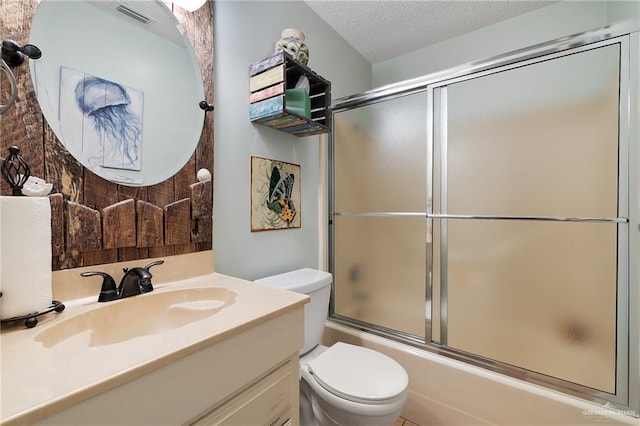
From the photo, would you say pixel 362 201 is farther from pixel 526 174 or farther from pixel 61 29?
pixel 61 29

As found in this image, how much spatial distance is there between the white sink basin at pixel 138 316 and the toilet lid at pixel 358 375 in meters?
0.60

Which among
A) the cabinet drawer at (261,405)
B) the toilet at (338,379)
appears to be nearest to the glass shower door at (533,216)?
the toilet at (338,379)

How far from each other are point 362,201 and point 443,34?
59.7 inches

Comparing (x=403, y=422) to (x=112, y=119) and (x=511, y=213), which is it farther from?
(x=112, y=119)

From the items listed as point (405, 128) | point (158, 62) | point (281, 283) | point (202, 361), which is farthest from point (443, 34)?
point (202, 361)

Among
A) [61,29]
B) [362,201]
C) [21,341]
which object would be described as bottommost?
[21,341]

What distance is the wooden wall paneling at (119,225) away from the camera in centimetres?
87

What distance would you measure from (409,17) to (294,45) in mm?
1060

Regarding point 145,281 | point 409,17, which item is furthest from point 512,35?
point 145,281

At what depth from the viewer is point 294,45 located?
1.38 metres

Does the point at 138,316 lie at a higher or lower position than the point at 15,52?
lower

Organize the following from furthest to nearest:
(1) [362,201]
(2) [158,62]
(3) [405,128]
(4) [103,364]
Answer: (1) [362,201] < (3) [405,128] < (2) [158,62] < (4) [103,364]

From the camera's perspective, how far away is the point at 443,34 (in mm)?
2115

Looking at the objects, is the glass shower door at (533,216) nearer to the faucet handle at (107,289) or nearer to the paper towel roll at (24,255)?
the faucet handle at (107,289)
